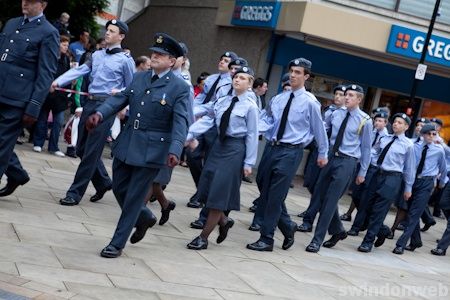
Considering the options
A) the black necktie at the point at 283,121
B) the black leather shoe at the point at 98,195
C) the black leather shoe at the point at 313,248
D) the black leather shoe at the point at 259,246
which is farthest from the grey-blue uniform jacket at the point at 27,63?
the black leather shoe at the point at 313,248

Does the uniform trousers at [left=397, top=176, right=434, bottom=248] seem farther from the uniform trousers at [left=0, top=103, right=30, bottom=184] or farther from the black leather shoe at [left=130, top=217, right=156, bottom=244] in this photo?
the uniform trousers at [left=0, top=103, right=30, bottom=184]

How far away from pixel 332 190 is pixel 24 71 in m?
3.88

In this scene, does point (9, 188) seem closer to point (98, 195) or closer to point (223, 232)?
point (98, 195)

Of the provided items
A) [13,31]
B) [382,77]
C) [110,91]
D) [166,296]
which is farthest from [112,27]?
[382,77]

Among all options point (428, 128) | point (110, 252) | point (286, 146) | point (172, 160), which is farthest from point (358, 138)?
point (110, 252)

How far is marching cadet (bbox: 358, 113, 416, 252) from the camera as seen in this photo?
10.8 metres

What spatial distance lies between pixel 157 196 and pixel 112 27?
2.04 metres

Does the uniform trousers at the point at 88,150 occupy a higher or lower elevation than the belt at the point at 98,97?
lower

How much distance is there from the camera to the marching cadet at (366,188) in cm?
1122

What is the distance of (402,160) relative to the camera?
432 inches

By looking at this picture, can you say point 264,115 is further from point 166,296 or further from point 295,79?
point 166,296

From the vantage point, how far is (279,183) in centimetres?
893

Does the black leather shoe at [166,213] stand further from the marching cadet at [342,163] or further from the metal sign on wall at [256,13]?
the metal sign on wall at [256,13]

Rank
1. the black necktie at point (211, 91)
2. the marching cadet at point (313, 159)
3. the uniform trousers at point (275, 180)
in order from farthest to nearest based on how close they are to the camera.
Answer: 1. the marching cadet at point (313, 159)
2. the black necktie at point (211, 91)
3. the uniform trousers at point (275, 180)
